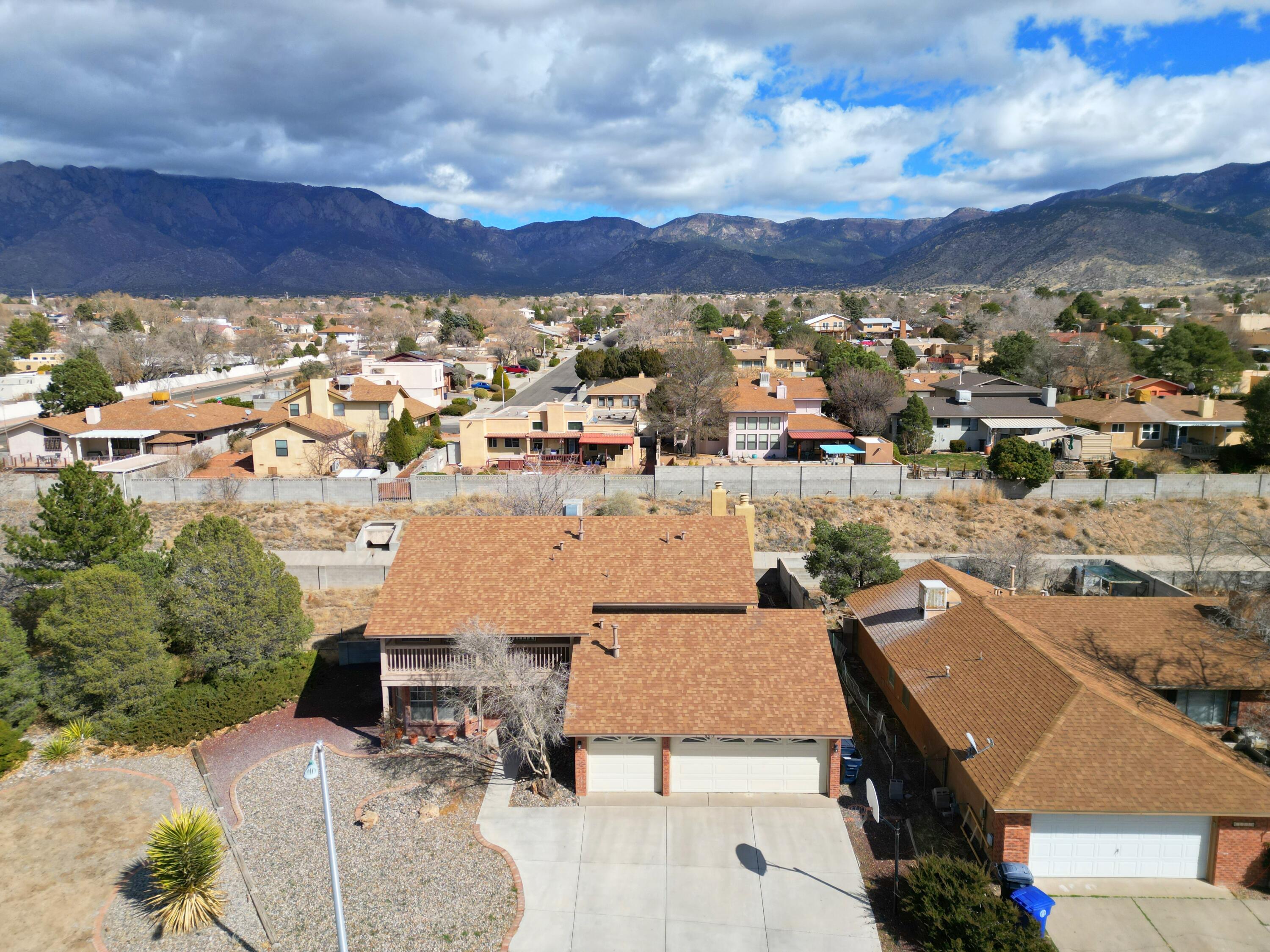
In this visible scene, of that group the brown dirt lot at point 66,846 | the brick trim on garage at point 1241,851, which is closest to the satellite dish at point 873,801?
the brick trim on garage at point 1241,851

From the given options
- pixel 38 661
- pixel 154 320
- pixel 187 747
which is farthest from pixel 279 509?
pixel 154 320

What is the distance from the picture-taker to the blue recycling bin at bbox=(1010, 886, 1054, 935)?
47.9 ft

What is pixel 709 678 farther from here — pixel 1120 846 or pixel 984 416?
pixel 984 416

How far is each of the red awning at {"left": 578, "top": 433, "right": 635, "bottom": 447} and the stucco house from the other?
110ft

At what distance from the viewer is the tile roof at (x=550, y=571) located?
22.4 metres

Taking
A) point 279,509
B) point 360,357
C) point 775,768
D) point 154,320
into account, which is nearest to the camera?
point 775,768

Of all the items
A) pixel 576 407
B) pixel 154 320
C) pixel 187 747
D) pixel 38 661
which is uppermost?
pixel 154 320

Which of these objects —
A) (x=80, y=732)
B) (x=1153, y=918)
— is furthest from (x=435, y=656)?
(x=1153, y=918)

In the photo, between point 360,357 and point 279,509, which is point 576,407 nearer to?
point 279,509

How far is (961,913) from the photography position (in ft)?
→ 46.1

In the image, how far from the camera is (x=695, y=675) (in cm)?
2031

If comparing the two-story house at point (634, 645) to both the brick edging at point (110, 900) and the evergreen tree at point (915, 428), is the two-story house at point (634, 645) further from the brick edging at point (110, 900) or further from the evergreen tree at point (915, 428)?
the evergreen tree at point (915, 428)

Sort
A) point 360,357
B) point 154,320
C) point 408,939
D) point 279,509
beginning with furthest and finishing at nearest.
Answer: point 154,320 < point 360,357 < point 279,509 < point 408,939

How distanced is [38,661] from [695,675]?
21017mm
